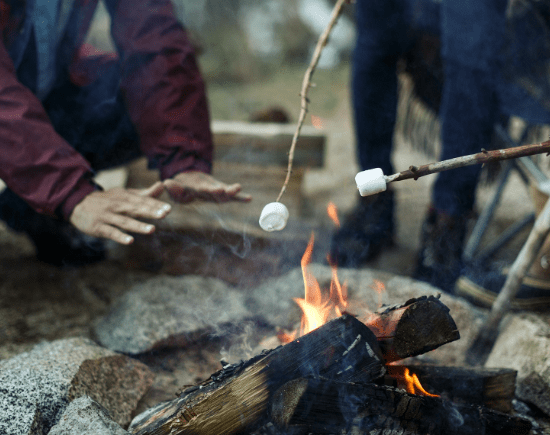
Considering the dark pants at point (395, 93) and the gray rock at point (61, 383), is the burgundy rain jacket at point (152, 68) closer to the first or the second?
the gray rock at point (61, 383)

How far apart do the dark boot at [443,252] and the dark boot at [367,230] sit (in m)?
0.37

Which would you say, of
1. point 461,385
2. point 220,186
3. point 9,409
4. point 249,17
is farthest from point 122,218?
point 249,17

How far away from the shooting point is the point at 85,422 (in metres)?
0.99

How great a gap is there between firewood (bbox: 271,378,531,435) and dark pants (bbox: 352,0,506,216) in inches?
48.6

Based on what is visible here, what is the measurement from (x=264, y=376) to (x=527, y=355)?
976 millimetres

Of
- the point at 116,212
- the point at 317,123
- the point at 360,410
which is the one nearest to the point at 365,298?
the point at 360,410

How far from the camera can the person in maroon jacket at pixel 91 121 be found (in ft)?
5.00

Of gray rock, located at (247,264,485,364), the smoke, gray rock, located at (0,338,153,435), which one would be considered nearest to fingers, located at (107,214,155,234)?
gray rock, located at (0,338,153,435)

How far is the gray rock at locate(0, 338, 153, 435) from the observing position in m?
1.05

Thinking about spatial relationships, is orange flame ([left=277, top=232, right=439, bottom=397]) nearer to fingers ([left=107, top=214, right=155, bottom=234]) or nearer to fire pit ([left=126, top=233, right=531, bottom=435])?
fire pit ([left=126, top=233, right=531, bottom=435])

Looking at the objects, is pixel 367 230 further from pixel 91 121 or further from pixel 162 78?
pixel 91 121

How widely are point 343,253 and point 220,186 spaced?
103 centimetres

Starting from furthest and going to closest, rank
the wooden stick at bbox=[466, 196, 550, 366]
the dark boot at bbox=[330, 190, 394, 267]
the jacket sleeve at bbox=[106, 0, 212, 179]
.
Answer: the dark boot at bbox=[330, 190, 394, 267] → the jacket sleeve at bbox=[106, 0, 212, 179] → the wooden stick at bbox=[466, 196, 550, 366]

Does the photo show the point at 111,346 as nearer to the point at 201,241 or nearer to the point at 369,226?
the point at 201,241
